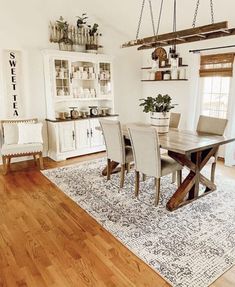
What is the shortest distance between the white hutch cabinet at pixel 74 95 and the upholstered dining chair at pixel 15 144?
54 cm

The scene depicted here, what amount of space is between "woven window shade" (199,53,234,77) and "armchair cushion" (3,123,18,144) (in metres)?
3.62

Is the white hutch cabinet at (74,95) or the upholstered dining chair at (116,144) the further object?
the white hutch cabinet at (74,95)

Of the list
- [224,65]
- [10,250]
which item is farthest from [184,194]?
[224,65]

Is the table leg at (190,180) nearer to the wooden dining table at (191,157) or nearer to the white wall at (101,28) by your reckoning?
the wooden dining table at (191,157)

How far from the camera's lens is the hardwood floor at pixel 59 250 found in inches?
77.9

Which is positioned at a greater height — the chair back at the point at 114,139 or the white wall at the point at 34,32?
the white wall at the point at 34,32

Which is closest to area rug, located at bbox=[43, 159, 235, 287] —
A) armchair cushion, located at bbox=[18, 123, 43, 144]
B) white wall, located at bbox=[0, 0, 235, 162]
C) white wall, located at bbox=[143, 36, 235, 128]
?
armchair cushion, located at bbox=[18, 123, 43, 144]

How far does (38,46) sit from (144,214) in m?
3.74

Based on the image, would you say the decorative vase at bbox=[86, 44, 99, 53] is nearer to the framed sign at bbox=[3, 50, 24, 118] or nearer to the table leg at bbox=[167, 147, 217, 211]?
the framed sign at bbox=[3, 50, 24, 118]

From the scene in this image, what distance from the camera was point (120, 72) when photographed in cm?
604

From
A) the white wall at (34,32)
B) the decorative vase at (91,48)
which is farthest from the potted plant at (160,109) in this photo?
the white wall at (34,32)

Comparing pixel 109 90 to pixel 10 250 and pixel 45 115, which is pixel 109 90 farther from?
pixel 10 250

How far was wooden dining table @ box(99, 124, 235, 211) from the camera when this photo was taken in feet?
9.71

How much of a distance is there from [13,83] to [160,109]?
9.34 feet
